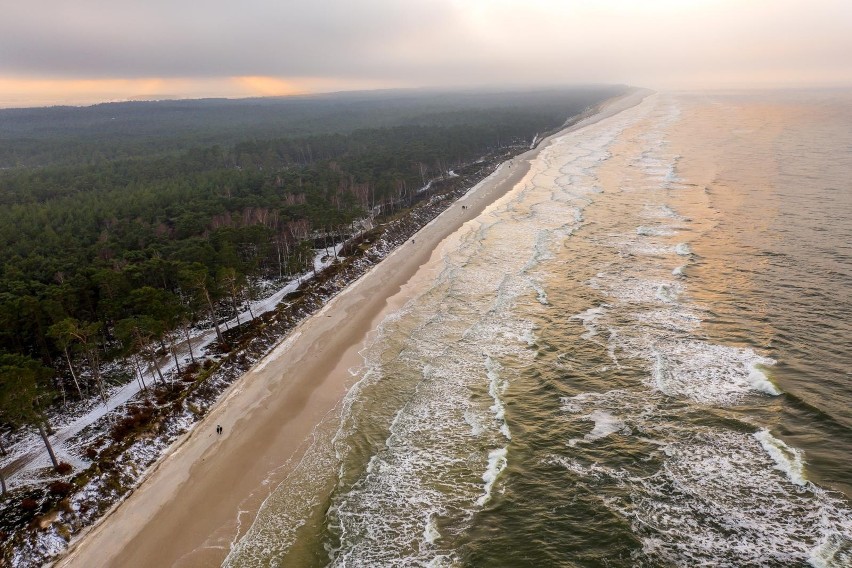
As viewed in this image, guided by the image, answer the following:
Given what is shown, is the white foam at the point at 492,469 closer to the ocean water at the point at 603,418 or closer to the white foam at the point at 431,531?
the ocean water at the point at 603,418

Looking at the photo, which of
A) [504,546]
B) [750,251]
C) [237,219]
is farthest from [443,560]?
[237,219]

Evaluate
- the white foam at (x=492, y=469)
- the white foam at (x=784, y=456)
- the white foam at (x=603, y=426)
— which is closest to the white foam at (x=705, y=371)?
the white foam at (x=784, y=456)

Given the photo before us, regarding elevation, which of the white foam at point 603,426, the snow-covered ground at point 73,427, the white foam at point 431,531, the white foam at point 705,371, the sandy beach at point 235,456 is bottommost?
the snow-covered ground at point 73,427

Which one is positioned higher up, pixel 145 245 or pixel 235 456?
pixel 145 245

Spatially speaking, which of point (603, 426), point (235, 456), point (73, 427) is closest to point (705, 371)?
point (603, 426)

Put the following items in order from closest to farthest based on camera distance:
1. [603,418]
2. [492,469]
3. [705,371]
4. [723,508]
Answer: [723,508]
[492,469]
[603,418]
[705,371]

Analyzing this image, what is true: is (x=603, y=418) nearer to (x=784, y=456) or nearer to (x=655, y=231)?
(x=784, y=456)

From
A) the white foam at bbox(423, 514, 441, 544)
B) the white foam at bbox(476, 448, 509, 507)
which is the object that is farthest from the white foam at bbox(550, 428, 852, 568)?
the white foam at bbox(423, 514, 441, 544)
